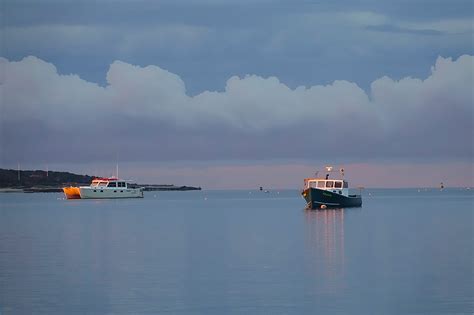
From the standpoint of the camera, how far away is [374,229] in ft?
281

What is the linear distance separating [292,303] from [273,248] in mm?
25502

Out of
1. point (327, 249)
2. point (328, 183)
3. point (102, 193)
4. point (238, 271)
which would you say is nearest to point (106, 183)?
point (102, 193)

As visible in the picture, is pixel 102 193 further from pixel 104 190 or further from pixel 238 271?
pixel 238 271

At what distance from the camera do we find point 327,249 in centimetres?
6303

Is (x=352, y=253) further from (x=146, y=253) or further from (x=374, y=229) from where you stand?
(x=374, y=229)

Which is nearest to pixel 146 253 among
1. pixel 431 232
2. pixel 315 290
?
pixel 315 290

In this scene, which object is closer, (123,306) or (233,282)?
(123,306)

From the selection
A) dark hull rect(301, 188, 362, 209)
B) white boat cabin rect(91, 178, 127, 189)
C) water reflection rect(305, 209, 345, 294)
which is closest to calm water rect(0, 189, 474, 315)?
water reflection rect(305, 209, 345, 294)

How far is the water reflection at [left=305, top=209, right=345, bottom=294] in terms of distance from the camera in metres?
44.2

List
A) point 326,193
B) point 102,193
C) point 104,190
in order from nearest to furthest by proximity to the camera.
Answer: point 326,193, point 104,190, point 102,193

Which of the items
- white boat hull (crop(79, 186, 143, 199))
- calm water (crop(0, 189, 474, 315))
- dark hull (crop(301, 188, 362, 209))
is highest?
white boat hull (crop(79, 186, 143, 199))

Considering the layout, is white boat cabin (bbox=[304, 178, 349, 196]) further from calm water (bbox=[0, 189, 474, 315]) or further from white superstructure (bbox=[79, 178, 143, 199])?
white superstructure (bbox=[79, 178, 143, 199])

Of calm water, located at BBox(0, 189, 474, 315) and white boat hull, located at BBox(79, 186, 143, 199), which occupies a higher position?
white boat hull, located at BBox(79, 186, 143, 199)

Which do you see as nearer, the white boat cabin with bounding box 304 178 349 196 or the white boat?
the white boat cabin with bounding box 304 178 349 196
